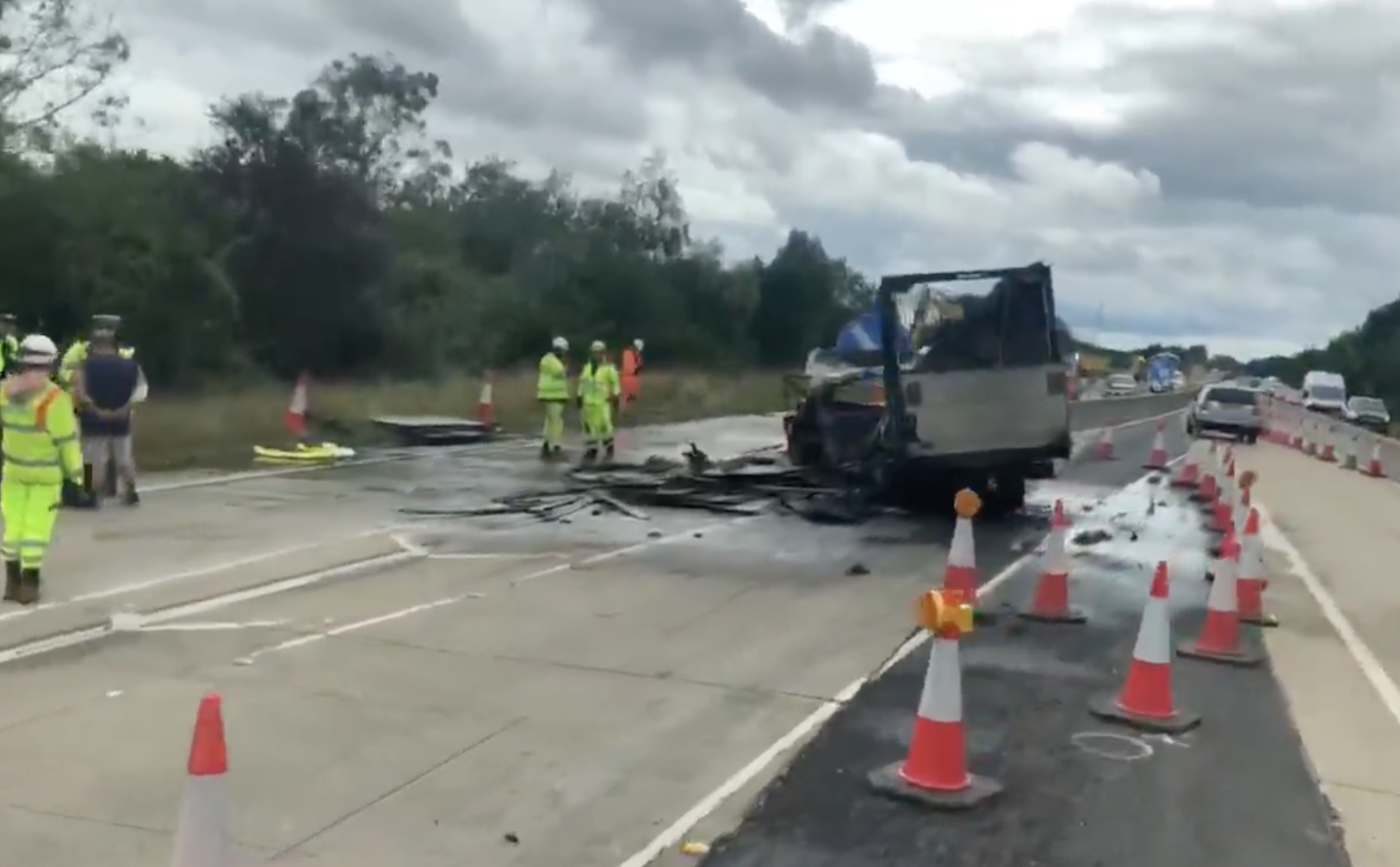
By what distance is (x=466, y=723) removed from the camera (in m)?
7.81

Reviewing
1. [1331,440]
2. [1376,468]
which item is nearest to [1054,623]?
[1376,468]

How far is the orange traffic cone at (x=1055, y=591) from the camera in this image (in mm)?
11359

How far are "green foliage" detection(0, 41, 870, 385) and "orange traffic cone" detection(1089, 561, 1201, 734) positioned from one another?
31394mm

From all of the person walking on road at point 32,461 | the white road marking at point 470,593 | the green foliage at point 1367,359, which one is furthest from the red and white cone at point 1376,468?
the green foliage at point 1367,359

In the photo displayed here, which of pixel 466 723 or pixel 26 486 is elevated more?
pixel 26 486

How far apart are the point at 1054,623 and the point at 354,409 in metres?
22.9

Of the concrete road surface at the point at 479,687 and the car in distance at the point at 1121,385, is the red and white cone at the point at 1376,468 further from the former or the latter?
the car in distance at the point at 1121,385

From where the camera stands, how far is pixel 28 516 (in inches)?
405

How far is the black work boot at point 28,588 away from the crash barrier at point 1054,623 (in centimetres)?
571

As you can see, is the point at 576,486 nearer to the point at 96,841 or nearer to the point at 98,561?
the point at 98,561

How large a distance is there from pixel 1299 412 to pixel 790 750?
4265cm

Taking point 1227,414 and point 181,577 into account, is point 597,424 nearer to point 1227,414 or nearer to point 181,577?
point 181,577

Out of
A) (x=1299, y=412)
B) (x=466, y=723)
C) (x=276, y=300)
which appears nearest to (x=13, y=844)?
(x=466, y=723)

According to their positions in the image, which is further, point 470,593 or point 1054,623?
point 470,593
